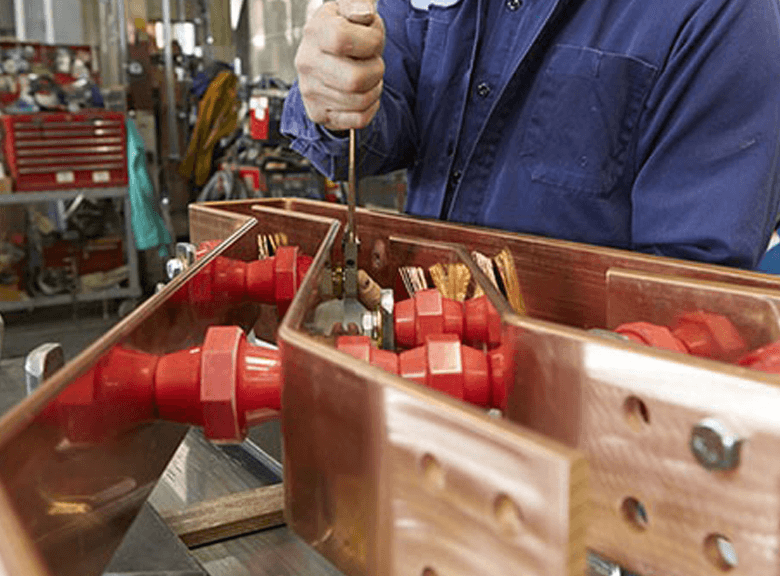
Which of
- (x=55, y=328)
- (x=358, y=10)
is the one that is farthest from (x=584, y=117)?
(x=55, y=328)

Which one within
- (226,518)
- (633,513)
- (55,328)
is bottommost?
(55,328)

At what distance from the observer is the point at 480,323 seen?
2.15ft

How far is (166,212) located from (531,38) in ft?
14.1

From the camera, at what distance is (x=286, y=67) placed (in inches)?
222

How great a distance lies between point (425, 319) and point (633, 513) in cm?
25

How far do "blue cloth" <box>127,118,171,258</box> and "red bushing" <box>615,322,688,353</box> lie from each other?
401 cm

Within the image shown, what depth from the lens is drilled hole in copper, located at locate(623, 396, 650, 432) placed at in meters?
0.43

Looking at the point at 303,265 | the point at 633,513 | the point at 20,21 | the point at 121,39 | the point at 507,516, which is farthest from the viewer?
the point at 121,39

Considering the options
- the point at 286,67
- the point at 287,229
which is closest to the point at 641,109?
the point at 287,229

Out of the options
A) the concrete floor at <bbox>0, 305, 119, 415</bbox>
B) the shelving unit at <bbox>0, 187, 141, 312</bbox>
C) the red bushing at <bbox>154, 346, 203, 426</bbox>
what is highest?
→ the red bushing at <bbox>154, 346, 203, 426</bbox>

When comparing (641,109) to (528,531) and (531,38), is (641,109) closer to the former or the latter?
(531,38)

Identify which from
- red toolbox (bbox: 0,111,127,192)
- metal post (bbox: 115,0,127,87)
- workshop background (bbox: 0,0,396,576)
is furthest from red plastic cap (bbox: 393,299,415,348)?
metal post (bbox: 115,0,127,87)

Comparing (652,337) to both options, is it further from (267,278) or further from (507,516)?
(267,278)

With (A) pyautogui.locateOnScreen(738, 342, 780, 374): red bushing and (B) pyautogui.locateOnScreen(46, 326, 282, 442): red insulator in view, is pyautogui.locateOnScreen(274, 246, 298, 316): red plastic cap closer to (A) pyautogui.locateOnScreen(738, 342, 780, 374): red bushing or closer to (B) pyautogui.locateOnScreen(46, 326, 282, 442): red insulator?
(B) pyautogui.locateOnScreen(46, 326, 282, 442): red insulator
